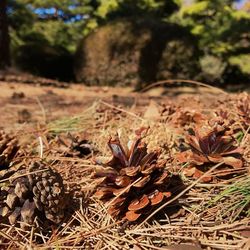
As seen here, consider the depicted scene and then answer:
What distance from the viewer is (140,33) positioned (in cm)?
719

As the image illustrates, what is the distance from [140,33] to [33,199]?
634 cm

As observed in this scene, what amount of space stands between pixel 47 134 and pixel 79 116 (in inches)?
11.0

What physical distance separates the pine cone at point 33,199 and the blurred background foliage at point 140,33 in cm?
600

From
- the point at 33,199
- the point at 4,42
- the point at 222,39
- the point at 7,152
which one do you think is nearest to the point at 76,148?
the point at 7,152

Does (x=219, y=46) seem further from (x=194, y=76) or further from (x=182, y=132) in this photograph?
(x=182, y=132)

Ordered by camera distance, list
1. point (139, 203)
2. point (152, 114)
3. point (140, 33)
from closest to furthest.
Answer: point (139, 203) < point (152, 114) < point (140, 33)

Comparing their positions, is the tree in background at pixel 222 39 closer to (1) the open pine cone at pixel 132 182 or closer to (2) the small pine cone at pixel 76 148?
(2) the small pine cone at pixel 76 148

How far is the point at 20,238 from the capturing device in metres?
1.10

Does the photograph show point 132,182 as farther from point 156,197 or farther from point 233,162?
point 233,162

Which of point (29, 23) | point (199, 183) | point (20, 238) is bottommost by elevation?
point (20, 238)

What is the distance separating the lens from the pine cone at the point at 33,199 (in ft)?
3.65

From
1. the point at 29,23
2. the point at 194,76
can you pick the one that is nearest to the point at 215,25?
the point at 194,76

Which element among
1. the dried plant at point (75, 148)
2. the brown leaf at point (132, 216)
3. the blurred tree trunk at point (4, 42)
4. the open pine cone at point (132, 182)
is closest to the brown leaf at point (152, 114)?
the dried plant at point (75, 148)

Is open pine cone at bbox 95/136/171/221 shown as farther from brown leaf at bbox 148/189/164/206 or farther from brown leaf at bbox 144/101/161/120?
brown leaf at bbox 144/101/161/120
